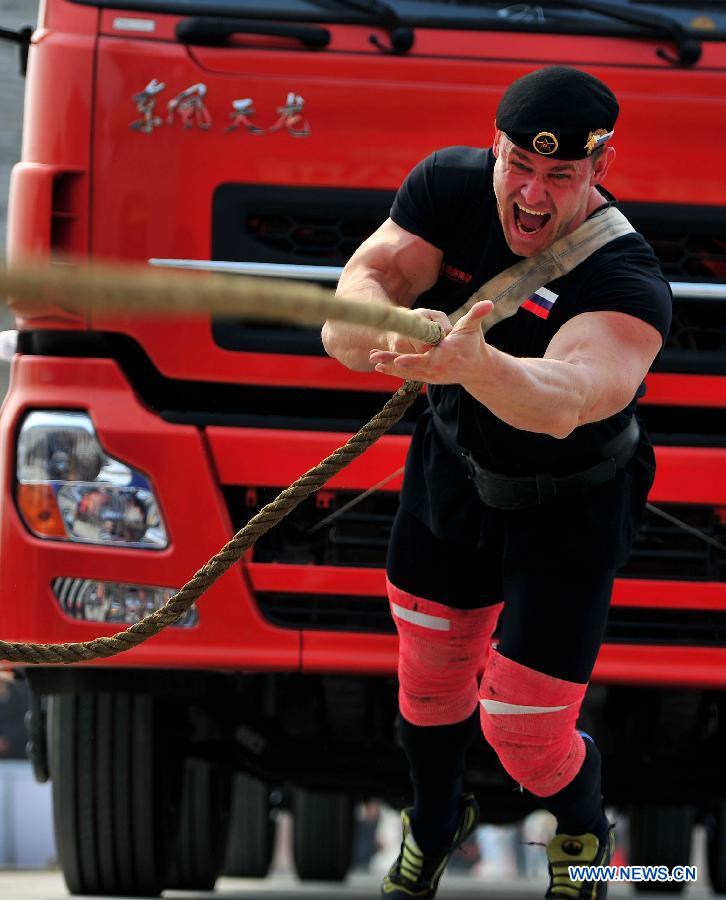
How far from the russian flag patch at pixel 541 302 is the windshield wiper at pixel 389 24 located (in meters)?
1.26

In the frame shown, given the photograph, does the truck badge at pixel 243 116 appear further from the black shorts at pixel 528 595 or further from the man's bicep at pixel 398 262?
the black shorts at pixel 528 595

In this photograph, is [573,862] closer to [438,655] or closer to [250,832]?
[438,655]

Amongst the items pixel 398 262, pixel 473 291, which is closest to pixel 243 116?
pixel 398 262

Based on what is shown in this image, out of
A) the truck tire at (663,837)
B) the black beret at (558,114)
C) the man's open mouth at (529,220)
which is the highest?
the black beret at (558,114)

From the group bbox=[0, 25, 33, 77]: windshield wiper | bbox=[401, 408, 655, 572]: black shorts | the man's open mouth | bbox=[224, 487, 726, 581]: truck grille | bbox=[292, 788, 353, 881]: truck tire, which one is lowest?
bbox=[292, 788, 353, 881]: truck tire

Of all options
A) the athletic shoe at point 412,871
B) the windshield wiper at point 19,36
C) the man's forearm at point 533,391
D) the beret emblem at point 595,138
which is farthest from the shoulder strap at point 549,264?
the windshield wiper at point 19,36

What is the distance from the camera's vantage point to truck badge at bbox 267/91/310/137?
179 inches

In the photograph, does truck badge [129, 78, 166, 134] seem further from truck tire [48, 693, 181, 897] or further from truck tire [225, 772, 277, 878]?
truck tire [225, 772, 277, 878]

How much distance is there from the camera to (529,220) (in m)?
3.57

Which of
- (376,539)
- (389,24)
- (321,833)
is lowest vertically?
(321,833)

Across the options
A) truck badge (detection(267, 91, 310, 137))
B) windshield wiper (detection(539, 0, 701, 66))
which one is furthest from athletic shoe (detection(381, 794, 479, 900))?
windshield wiper (detection(539, 0, 701, 66))

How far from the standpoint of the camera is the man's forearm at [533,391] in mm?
2924

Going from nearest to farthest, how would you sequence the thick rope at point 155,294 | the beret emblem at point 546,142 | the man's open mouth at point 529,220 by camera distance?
the thick rope at point 155,294 < the beret emblem at point 546,142 < the man's open mouth at point 529,220

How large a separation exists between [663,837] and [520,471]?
12.7ft
